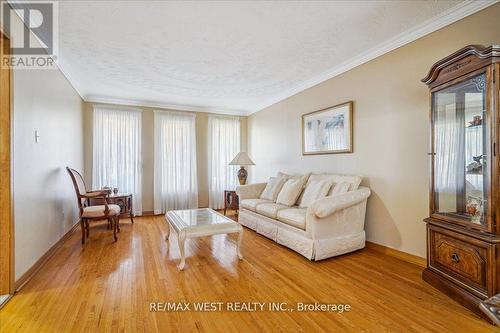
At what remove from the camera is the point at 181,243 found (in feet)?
8.68

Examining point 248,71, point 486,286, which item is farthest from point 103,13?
point 486,286

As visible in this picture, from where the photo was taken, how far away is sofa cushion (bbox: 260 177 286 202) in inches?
170

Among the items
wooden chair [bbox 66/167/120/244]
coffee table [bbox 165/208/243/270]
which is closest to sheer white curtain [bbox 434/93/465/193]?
coffee table [bbox 165/208/243/270]

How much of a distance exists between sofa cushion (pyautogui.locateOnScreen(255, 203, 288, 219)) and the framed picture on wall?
1221 mm

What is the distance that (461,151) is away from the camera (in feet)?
7.06

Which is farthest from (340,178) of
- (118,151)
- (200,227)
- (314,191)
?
(118,151)

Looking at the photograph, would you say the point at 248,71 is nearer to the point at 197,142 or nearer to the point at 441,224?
the point at 197,142

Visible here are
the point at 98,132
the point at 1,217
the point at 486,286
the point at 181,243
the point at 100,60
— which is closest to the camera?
the point at 486,286

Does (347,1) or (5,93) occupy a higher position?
(347,1)

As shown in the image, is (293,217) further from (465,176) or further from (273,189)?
(465,176)

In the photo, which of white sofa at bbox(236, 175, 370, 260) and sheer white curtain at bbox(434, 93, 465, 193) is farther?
white sofa at bbox(236, 175, 370, 260)

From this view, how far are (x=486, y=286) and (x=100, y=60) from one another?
15.8 ft

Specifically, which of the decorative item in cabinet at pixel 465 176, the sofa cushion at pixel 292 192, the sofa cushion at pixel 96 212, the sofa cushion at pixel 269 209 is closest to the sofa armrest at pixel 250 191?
the sofa cushion at pixel 269 209

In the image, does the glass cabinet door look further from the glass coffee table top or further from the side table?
the side table
